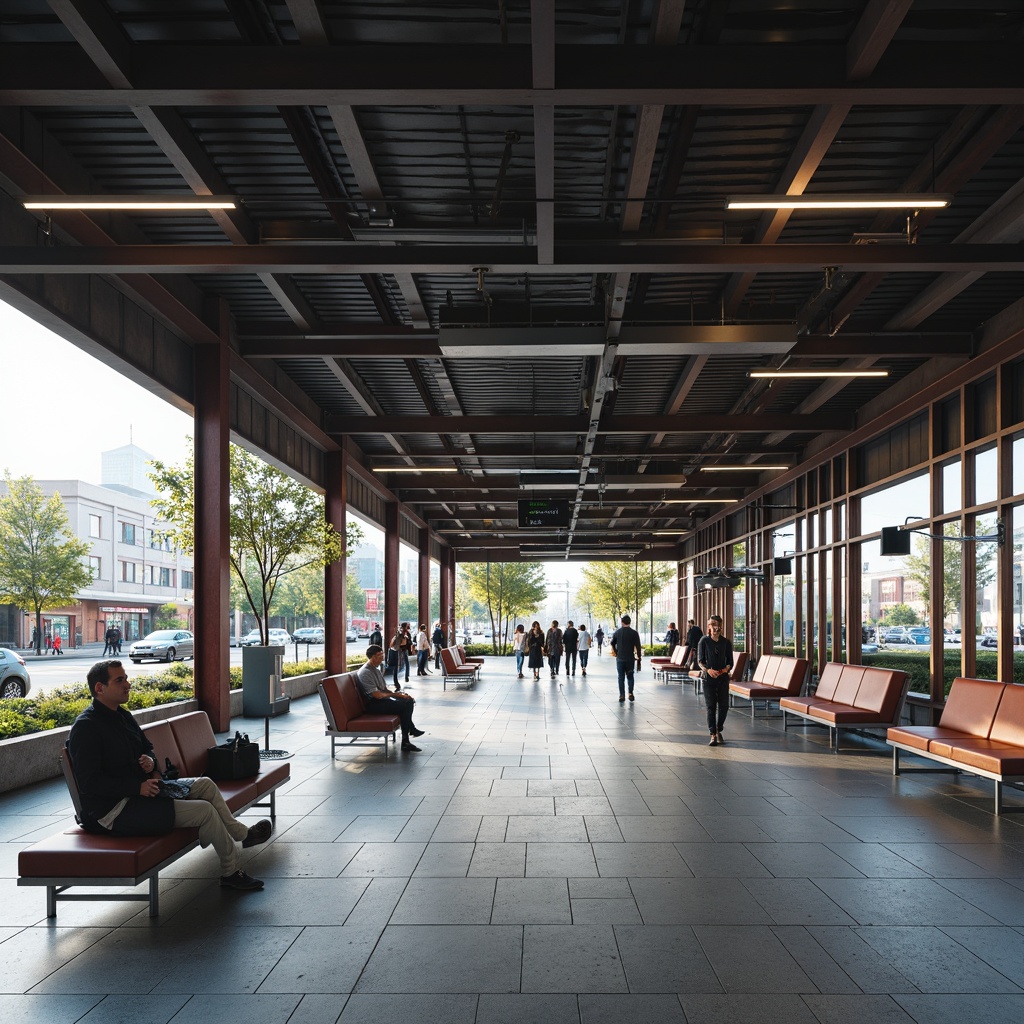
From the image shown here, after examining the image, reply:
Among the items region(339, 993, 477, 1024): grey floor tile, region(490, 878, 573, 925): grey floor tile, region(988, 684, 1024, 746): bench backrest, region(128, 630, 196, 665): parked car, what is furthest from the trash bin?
region(128, 630, 196, 665): parked car

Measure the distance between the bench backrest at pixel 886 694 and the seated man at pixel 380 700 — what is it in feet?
19.5

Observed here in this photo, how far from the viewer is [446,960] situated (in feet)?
15.7

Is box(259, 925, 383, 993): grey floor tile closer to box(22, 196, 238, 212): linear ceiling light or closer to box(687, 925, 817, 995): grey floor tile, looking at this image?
box(687, 925, 817, 995): grey floor tile

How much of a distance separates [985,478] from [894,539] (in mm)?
1273

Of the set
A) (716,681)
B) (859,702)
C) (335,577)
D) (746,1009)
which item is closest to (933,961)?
(746,1009)

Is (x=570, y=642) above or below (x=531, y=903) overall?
below

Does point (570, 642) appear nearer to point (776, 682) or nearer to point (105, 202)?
point (776, 682)

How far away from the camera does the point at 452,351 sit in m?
9.93

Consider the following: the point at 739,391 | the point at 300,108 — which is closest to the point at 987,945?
the point at 300,108

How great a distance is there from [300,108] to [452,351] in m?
3.29

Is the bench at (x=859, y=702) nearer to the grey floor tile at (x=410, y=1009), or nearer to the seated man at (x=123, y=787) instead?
the seated man at (x=123, y=787)

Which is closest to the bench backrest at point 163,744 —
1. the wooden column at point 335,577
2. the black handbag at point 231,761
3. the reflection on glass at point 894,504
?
the black handbag at point 231,761

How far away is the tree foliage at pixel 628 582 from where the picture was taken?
4872cm

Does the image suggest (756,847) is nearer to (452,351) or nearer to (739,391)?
(452,351)
